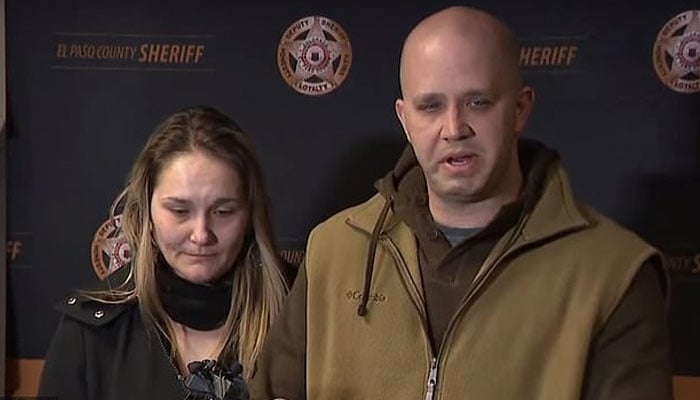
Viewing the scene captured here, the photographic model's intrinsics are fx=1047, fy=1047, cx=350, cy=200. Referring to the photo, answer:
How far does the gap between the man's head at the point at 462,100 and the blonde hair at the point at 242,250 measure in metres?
0.36

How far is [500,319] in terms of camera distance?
1.19 meters

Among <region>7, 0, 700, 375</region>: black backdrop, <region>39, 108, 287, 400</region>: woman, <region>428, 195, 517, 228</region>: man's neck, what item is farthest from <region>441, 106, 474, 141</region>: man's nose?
<region>7, 0, 700, 375</region>: black backdrop

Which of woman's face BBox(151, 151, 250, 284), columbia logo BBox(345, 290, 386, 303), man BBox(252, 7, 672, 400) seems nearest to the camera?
man BBox(252, 7, 672, 400)

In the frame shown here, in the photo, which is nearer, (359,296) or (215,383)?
(359,296)

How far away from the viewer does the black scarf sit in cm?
148

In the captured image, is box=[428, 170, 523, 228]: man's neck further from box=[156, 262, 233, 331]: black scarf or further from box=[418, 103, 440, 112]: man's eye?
box=[156, 262, 233, 331]: black scarf

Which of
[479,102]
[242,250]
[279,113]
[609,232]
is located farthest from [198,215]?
[609,232]

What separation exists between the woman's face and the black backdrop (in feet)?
0.91

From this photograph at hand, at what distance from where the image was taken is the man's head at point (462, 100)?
1.17m

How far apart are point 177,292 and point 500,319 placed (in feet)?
1.66

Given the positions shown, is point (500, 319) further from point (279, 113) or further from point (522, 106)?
point (279, 113)

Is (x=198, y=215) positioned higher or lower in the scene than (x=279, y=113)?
lower

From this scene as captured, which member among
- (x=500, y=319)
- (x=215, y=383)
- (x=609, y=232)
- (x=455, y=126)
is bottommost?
(x=215, y=383)

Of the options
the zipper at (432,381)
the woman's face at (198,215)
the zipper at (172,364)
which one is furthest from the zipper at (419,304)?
the zipper at (172,364)
